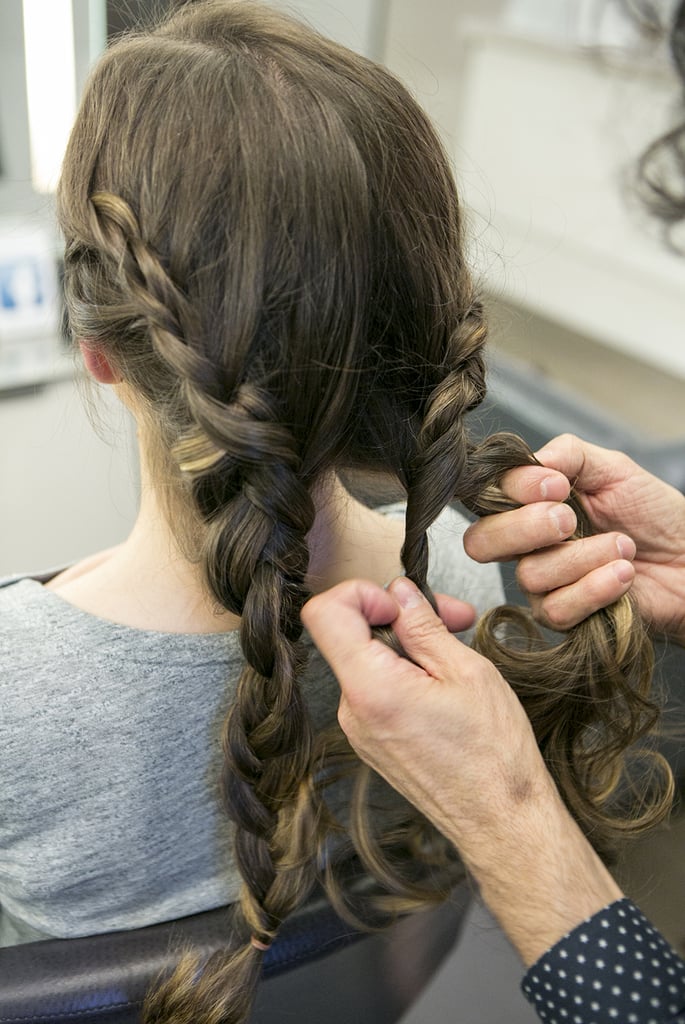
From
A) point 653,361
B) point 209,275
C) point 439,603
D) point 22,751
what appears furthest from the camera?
point 653,361

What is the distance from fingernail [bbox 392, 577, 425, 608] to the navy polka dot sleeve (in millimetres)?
278

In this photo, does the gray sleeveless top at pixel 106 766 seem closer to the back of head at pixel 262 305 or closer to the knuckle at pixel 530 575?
the back of head at pixel 262 305

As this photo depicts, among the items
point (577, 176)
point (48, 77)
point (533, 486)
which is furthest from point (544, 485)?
point (577, 176)

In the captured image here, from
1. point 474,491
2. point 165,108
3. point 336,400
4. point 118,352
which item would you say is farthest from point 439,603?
point 165,108

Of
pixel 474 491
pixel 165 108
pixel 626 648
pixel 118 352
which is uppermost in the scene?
pixel 165 108

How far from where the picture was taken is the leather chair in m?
0.69

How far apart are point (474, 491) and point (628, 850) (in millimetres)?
411

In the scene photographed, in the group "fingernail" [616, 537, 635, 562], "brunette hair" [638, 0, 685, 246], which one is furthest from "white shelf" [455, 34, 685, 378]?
"fingernail" [616, 537, 635, 562]

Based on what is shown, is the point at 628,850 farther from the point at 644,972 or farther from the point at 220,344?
the point at 220,344

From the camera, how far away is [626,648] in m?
0.81

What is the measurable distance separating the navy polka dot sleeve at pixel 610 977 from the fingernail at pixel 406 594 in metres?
0.28

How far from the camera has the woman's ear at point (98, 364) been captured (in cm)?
72

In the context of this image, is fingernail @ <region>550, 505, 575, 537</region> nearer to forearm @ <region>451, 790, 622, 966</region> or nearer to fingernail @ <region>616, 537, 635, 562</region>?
fingernail @ <region>616, 537, 635, 562</region>

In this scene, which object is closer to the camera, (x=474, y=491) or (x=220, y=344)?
(x=220, y=344)
